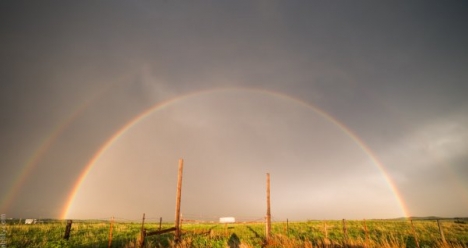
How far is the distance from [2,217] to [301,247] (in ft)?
53.4

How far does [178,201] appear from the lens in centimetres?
2006

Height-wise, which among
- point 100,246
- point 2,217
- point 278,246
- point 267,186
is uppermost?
point 267,186

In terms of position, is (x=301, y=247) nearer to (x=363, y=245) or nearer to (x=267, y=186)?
(x=363, y=245)

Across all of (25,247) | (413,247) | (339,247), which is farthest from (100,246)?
(413,247)

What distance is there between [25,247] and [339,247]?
68.2 feet

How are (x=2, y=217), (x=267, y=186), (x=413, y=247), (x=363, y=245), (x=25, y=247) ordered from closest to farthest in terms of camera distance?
(x=363, y=245) < (x=2, y=217) < (x=25, y=247) < (x=413, y=247) < (x=267, y=186)

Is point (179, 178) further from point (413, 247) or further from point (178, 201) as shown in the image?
point (413, 247)

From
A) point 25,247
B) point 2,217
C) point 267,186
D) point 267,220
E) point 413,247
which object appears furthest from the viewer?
point 267,186

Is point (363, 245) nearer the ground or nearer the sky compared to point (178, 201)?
nearer the ground

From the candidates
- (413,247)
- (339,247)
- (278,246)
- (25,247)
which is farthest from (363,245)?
(25,247)

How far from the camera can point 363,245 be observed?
13.4 m

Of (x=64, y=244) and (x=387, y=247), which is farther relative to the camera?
(x=64, y=244)

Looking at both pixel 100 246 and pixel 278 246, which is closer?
pixel 278 246

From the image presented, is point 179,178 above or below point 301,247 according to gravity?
above
